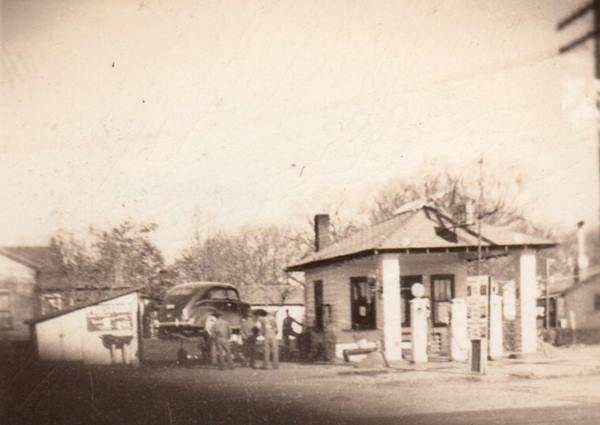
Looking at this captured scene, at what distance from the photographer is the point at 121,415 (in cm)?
752

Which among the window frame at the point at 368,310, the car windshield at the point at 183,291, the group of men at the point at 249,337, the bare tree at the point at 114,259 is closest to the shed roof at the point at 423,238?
the window frame at the point at 368,310

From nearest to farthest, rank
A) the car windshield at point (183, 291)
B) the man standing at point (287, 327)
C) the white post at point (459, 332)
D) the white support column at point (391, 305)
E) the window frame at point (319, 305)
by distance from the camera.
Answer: the car windshield at point (183, 291) → the man standing at point (287, 327) → the window frame at point (319, 305) → the white support column at point (391, 305) → the white post at point (459, 332)

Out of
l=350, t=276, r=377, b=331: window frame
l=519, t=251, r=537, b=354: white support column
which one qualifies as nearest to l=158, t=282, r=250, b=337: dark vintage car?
l=350, t=276, r=377, b=331: window frame

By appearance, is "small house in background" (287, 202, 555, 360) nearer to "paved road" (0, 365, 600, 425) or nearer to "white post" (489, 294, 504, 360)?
"white post" (489, 294, 504, 360)

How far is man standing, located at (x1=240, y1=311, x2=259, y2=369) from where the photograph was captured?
7230mm

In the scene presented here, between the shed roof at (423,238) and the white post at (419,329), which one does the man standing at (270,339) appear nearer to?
the shed roof at (423,238)

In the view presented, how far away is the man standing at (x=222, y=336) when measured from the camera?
275 inches

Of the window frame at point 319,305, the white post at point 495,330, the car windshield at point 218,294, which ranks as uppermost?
the car windshield at point 218,294

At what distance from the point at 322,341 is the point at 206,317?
231cm

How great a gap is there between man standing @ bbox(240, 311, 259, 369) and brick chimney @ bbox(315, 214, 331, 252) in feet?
3.86

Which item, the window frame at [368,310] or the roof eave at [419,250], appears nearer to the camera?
the roof eave at [419,250]

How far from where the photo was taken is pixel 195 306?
6.85 meters

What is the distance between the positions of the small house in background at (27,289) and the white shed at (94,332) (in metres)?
0.16

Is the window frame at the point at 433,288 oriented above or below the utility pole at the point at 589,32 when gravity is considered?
below
